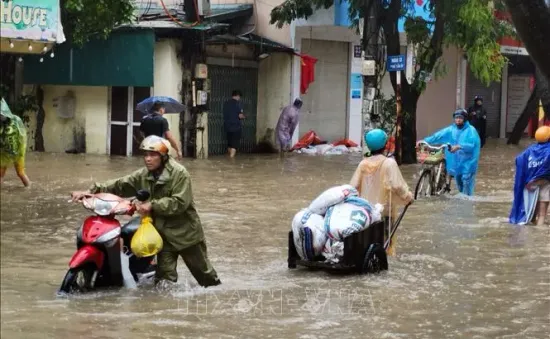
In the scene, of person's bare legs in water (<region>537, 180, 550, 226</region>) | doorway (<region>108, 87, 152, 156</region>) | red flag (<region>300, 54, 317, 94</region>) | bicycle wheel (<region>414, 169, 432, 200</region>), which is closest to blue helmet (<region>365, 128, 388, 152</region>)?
person's bare legs in water (<region>537, 180, 550, 226</region>)

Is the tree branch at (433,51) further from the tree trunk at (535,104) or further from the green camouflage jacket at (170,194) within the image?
the green camouflage jacket at (170,194)

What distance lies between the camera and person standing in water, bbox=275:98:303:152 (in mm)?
22844

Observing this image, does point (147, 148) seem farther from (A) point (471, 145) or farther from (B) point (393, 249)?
(A) point (471, 145)

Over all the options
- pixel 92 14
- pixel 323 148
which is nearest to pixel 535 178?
pixel 92 14

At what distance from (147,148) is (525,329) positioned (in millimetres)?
2824

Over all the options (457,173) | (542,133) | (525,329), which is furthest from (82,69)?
(525,329)

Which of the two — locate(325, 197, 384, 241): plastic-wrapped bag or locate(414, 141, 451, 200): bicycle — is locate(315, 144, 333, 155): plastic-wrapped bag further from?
locate(325, 197, 384, 241): plastic-wrapped bag

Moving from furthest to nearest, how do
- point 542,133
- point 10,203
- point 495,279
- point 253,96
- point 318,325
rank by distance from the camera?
point 253,96
point 542,133
point 495,279
point 318,325
point 10,203

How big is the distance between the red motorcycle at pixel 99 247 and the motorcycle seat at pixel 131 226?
0.21ft

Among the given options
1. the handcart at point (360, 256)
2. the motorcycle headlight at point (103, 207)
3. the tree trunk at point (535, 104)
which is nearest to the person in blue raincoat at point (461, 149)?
the handcart at point (360, 256)

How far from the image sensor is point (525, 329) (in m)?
6.52

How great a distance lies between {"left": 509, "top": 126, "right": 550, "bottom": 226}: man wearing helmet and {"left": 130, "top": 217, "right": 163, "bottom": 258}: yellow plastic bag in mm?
6322

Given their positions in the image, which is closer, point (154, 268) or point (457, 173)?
point (154, 268)

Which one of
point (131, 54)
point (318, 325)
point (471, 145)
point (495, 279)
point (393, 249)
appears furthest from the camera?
point (131, 54)
